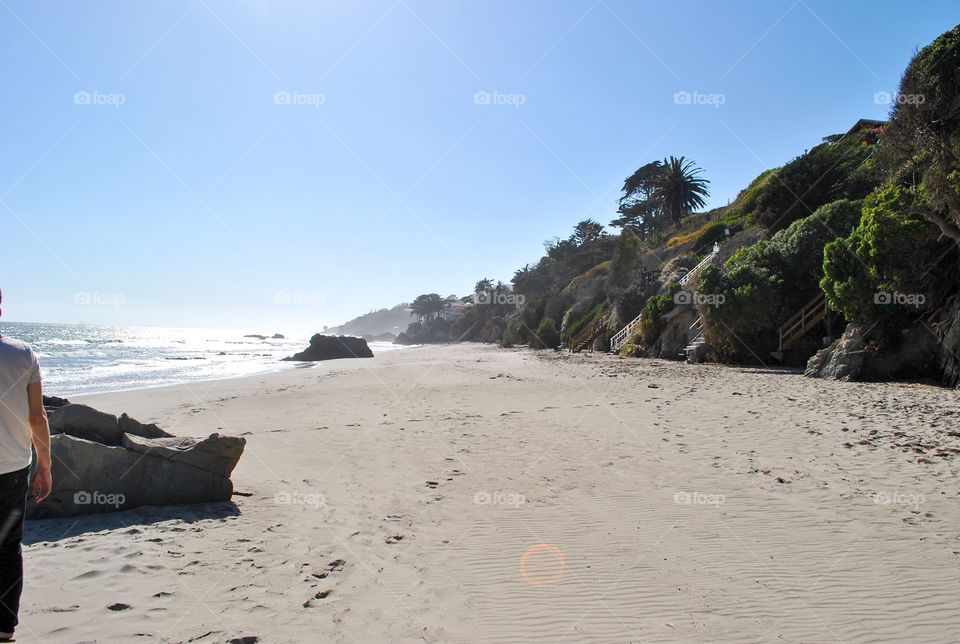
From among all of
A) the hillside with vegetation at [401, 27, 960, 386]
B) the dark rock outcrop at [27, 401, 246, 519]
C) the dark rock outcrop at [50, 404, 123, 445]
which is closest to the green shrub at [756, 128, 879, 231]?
the hillside with vegetation at [401, 27, 960, 386]

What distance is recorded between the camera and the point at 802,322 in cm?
2038

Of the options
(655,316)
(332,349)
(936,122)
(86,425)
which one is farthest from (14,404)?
(332,349)

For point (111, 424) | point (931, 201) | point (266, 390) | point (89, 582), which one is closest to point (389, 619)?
point (89, 582)

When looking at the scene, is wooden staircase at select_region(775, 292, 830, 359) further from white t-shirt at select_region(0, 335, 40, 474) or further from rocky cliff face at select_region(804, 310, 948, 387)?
white t-shirt at select_region(0, 335, 40, 474)

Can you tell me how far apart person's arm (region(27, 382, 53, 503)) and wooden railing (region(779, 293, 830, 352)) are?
23.6 m

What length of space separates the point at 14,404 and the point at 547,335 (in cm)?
4775

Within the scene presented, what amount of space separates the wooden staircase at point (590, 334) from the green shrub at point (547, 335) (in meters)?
7.32

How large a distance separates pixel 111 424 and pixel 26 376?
332cm

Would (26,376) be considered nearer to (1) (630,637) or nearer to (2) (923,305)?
(1) (630,637)

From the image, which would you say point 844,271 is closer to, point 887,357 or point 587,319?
point 887,357

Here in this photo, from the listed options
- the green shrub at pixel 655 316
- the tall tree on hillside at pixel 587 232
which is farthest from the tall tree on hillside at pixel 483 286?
the green shrub at pixel 655 316

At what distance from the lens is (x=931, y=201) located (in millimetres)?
13883

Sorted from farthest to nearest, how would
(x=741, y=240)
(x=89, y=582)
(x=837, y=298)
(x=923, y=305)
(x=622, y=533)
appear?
(x=741, y=240), (x=837, y=298), (x=923, y=305), (x=622, y=533), (x=89, y=582)

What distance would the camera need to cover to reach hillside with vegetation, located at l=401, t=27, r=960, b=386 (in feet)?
46.0
